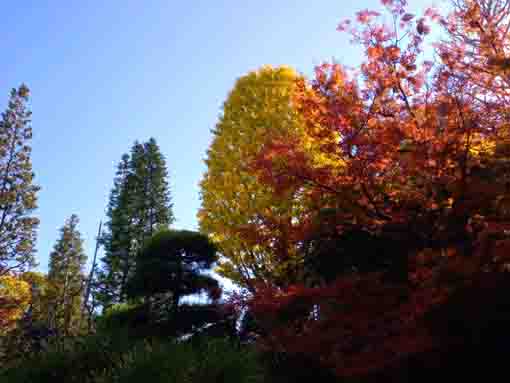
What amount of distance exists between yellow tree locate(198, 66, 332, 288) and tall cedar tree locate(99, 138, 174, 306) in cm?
1437

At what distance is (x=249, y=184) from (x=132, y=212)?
19.1 m

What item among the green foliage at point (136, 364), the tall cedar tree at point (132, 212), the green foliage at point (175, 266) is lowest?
the green foliage at point (136, 364)

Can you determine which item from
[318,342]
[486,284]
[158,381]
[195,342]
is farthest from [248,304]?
[195,342]

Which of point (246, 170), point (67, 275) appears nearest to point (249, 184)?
point (246, 170)

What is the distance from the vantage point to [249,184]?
36.8ft

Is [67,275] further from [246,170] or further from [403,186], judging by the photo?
[403,186]

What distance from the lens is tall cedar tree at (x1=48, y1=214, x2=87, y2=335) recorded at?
3281cm

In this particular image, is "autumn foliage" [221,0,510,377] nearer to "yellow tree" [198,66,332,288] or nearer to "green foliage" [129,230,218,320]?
"yellow tree" [198,66,332,288]

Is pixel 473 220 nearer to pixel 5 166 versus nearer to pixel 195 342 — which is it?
pixel 195 342

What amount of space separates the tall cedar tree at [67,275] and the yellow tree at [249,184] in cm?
2513

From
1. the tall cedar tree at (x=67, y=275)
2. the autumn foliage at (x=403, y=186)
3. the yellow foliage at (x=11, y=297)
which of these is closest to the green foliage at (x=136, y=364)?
the autumn foliage at (x=403, y=186)

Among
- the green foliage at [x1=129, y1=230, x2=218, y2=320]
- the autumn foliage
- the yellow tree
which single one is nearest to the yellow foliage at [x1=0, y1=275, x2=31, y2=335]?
the green foliage at [x1=129, y1=230, x2=218, y2=320]

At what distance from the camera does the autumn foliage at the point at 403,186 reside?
A: 18.3 feet

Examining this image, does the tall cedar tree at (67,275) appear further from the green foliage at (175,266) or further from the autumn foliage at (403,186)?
the autumn foliage at (403,186)
